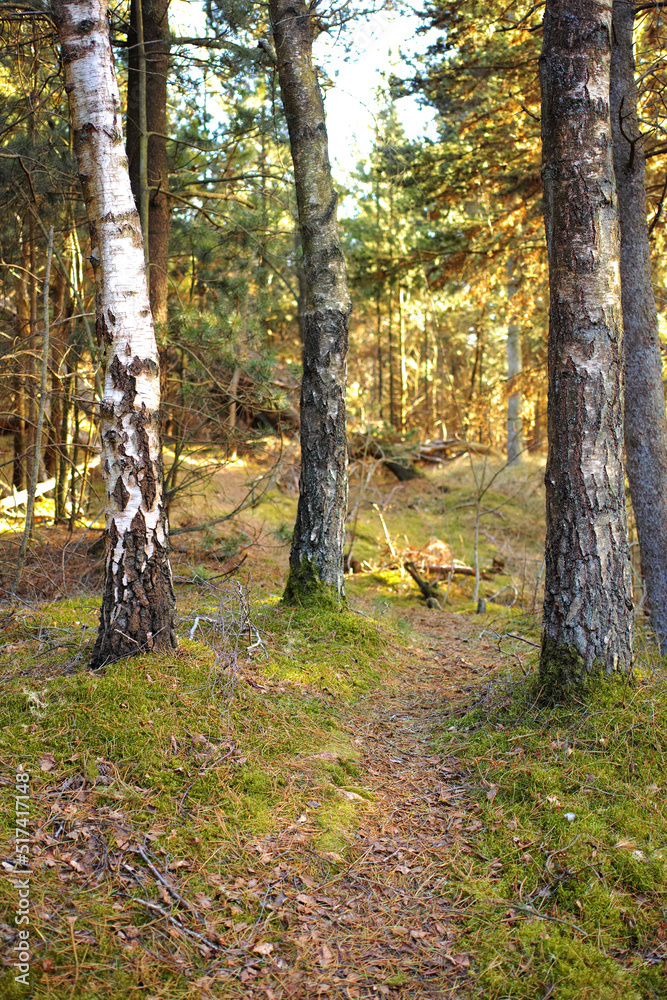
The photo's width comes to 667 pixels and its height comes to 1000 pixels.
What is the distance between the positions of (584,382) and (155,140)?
5.77 meters

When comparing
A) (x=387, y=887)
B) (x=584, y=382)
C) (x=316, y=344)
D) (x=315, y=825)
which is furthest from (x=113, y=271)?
(x=387, y=887)

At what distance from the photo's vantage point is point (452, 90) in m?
8.70

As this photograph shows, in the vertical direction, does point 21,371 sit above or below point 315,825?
above

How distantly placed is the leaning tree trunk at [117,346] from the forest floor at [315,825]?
38cm

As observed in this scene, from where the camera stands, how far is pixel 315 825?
10.8ft

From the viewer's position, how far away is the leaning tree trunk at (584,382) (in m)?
3.68

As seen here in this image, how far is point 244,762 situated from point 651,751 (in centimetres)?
215

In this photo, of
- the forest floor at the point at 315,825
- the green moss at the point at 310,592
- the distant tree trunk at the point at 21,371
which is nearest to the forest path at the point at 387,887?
the forest floor at the point at 315,825

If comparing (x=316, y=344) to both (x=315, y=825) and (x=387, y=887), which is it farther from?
(x=387, y=887)

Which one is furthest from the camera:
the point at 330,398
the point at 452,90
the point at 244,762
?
the point at 452,90

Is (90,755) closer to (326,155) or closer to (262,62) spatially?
(326,155)

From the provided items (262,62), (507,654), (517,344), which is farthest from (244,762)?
(517,344)

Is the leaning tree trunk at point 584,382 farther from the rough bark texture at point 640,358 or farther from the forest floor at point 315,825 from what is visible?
the rough bark texture at point 640,358

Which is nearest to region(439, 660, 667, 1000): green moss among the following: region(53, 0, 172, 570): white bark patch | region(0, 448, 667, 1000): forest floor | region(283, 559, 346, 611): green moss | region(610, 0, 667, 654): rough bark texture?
region(0, 448, 667, 1000): forest floor
